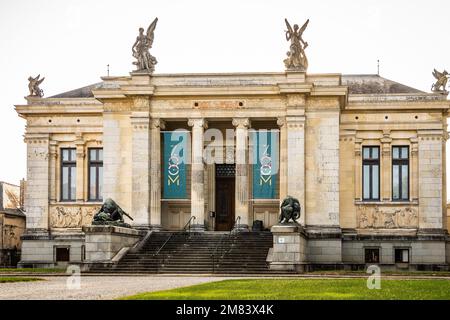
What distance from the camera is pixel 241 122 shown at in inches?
1929

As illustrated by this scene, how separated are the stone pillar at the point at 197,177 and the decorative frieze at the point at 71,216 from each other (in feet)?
24.5

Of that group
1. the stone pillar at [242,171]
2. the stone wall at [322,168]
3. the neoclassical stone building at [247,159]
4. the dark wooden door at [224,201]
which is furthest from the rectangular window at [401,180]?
the dark wooden door at [224,201]

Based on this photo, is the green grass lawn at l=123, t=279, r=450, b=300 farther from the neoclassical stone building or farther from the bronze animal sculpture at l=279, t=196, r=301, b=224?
the neoclassical stone building

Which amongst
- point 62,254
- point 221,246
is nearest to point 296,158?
point 221,246

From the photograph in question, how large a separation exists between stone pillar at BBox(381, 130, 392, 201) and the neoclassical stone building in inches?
2.2

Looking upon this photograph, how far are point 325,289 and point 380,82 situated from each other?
33.0m

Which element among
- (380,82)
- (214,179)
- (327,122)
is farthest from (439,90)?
(214,179)

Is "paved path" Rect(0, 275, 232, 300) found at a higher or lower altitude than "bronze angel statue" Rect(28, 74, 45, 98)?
lower

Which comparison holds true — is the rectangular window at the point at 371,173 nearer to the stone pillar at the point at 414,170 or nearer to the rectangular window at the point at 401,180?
the rectangular window at the point at 401,180

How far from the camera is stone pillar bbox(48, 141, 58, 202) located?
54562 mm

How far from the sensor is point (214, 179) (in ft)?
172

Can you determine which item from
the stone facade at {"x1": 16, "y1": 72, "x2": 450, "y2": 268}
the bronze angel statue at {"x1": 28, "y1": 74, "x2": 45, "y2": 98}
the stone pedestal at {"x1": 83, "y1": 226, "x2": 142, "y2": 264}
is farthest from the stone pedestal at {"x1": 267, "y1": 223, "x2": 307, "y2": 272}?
the bronze angel statue at {"x1": 28, "y1": 74, "x2": 45, "y2": 98}
